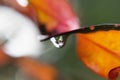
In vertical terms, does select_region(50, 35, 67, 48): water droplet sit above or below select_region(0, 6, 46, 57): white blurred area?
below

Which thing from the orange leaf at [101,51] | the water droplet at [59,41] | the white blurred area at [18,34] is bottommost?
the orange leaf at [101,51]

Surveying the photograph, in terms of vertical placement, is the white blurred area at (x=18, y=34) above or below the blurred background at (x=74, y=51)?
above

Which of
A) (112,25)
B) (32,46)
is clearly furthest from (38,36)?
(112,25)

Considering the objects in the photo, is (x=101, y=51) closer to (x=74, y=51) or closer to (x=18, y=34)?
(x=74, y=51)

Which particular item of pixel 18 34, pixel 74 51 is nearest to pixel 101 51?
pixel 74 51
